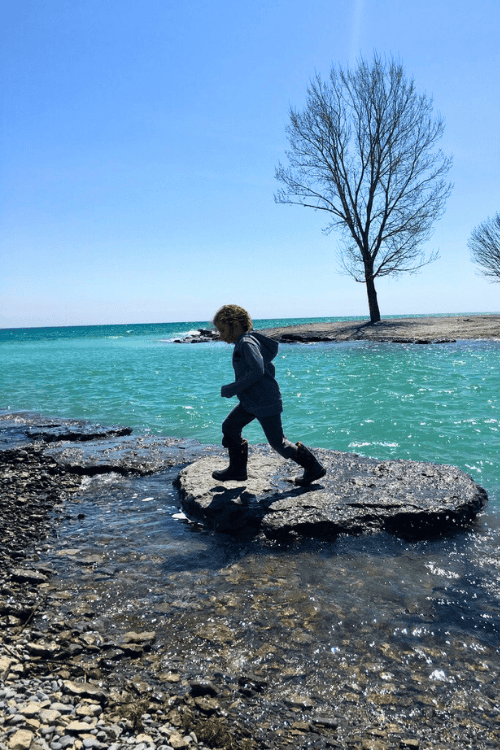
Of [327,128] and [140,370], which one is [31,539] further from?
[327,128]

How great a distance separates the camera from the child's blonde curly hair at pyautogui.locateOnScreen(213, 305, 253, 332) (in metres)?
4.86

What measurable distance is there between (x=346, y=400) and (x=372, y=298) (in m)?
19.5

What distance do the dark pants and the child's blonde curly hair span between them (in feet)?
2.89

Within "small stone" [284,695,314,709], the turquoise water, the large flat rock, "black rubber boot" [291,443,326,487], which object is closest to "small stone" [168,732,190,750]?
"small stone" [284,695,314,709]

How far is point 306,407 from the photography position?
10.6 meters

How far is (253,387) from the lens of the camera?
4.82 meters

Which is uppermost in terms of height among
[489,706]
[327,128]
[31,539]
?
[327,128]

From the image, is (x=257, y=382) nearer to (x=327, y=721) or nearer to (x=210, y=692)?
(x=210, y=692)

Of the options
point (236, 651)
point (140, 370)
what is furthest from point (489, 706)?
point (140, 370)

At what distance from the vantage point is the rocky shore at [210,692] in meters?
2.12

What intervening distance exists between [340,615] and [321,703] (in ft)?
2.50

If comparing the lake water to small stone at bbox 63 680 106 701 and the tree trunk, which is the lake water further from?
the tree trunk

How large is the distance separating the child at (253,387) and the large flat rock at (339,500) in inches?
16.3

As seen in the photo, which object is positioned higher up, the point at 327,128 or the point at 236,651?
the point at 327,128
